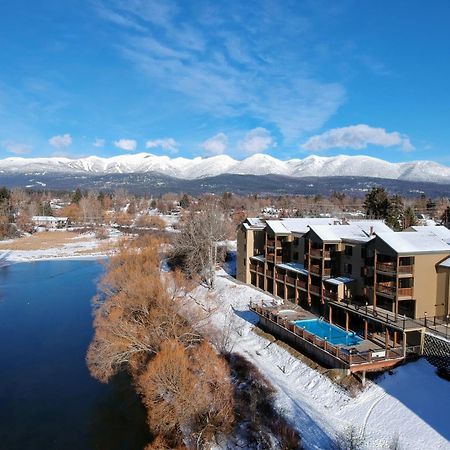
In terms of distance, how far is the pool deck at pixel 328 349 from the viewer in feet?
77.4

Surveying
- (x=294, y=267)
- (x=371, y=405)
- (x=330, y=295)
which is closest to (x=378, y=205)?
(x=294, y=267)

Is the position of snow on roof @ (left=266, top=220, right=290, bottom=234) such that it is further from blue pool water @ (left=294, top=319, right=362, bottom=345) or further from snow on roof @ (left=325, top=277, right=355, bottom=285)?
blue pool water @ (left=294, top=319, right=362, bottom=345)

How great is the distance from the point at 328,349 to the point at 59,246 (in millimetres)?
73628

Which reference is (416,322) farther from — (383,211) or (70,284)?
(70,284)

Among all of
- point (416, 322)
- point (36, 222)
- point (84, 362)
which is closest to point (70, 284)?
point (84, 362)

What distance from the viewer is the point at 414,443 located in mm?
18672

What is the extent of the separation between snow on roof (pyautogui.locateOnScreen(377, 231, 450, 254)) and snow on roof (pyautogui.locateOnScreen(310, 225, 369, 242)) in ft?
11.9

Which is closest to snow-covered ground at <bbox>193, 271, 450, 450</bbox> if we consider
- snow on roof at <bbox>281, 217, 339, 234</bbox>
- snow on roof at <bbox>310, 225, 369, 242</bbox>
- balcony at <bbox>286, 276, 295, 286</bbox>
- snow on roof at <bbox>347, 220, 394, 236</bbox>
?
balcony at <bbox>286, 276, 295, 286</bbox>

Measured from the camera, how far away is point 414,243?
1117 inches

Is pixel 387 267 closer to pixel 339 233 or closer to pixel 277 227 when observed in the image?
pixel 339 233

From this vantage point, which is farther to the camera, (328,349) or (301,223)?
(301,223)

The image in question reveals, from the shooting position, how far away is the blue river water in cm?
2077

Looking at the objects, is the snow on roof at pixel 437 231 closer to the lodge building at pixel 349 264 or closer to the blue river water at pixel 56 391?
the lodge building at pixel 349 264

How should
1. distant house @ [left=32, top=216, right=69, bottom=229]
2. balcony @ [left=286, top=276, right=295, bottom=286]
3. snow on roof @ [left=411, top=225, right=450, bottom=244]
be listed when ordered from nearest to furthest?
snow on roof @ [left=411, top=225, right=450, bottom=244]
balcony @ [left=286, top=276, right=295, bottom=286]
distant house @ [left=32, top=216, right=69, bottom=229]
